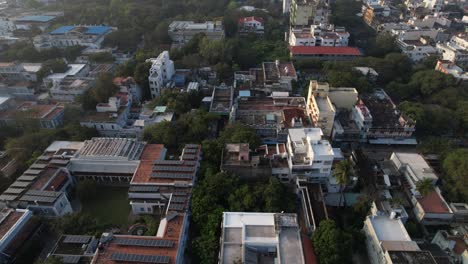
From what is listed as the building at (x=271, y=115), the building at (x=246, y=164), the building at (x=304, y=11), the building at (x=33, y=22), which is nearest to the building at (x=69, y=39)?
the building at (x=33, y=22)

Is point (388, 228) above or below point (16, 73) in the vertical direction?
below

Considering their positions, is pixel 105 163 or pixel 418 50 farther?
pixel 418 50

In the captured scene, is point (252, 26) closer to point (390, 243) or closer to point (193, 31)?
point (193, 31)

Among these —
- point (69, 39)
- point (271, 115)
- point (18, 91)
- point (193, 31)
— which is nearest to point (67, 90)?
point (18, 91)

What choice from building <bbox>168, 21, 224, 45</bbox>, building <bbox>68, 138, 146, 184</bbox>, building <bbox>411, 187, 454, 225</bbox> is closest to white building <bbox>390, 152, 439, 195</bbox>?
building <bbox>411, 187, 454, 225</bbox>

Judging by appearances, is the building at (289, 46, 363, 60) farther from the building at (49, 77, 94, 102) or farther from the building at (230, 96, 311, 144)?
the building at (49, 77, 94, 102)

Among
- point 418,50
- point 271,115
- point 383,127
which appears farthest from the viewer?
point 418,50
